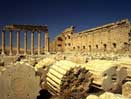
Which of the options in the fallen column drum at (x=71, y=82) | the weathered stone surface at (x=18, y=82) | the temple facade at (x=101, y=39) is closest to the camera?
the weathered stone surface at (x=18, y=82)

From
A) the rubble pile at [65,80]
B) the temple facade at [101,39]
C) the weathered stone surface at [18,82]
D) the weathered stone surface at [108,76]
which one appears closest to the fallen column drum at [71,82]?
the rubble pile at [65,80]

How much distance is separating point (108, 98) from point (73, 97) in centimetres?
386

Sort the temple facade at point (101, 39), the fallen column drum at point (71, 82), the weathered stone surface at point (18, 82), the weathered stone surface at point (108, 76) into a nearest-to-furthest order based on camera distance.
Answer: the weathered stone surface at point (18, 82) → the fallen column drum at point (71, 82) → the weathered stone surface at point (108, 76) → the temple facade at point (101, 39)

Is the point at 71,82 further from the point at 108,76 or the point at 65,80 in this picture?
the point at 108,76

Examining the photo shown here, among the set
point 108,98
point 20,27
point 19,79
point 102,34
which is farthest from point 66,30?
point 108,98

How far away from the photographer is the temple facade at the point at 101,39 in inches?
929

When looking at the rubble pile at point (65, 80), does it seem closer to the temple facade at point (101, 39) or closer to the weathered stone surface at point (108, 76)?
the weathered stone surface at point (108, 76)

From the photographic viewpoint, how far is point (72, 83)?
8.23m

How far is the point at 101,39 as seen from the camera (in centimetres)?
2869

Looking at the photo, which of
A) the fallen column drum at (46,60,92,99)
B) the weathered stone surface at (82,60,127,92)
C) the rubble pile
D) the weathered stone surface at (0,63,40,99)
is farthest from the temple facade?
the weathered stone surface at (0,63,40,99)

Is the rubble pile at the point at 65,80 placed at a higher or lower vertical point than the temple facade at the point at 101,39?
lower

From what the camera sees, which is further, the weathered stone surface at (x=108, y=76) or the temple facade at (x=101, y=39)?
the temple facade at (x=101, y=39)

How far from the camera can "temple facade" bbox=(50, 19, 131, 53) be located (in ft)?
77.4

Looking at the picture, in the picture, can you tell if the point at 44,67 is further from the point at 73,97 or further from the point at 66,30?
the point at 66,30
